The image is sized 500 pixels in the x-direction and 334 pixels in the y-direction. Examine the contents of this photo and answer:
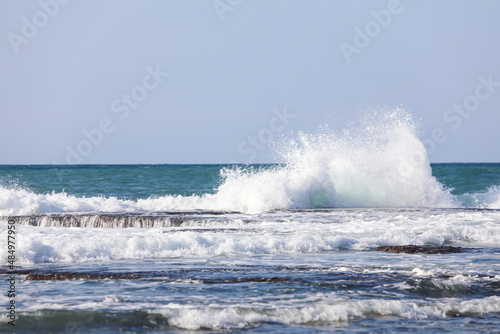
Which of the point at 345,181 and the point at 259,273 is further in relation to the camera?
the point at 345,181

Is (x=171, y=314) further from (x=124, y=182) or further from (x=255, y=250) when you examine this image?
(x=124, y=182)

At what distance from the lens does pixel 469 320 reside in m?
7.15

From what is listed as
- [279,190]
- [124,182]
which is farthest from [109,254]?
[124,182]

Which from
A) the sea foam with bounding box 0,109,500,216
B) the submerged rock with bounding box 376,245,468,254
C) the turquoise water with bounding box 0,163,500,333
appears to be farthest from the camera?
the sea foam with bounding box 0,109,500,216

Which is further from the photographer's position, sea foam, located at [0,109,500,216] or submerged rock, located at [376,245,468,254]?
sea foam, located at [0,109,500,216]

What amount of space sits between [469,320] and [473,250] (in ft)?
18.2

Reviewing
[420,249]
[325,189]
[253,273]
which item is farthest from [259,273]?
[325,189]

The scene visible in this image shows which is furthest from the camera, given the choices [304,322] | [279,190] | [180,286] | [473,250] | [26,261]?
[279,190]

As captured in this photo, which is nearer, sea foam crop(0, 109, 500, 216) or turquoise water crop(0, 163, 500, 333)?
turquoise water crop(0, 163, 500, 333)

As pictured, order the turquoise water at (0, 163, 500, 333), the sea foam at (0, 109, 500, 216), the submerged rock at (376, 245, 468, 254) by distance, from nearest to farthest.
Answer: the turquoise water at (0, 163, 500, 333)
the submerged rock at (376, 245, 468, 254)
the sea foam at (0, 109, 500, 216)

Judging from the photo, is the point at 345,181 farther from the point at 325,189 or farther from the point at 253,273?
the point at 253,273

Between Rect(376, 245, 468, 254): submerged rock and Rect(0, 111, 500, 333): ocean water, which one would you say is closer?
Rect(0, 111, 500, 333): ocean water

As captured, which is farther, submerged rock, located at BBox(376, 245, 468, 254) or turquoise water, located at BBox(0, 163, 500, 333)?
submerged rock, located at BBox(376, 245, 468, 254)

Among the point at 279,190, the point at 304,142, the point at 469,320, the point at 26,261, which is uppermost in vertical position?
the point at 304,142
